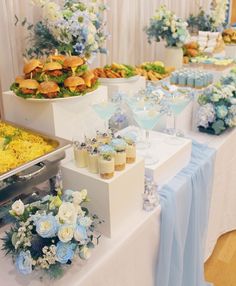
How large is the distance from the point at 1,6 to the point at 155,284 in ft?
4.31

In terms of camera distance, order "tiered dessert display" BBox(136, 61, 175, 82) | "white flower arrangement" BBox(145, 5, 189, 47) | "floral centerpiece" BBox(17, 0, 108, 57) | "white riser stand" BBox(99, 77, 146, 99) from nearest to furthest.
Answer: "floral centerpiece" BBox(17, 0, 108, 57) → "white riser stand" BBox(99, 77, 146, 99) → "tiered dessert display" BBox(136, 61, 175, 82) → "white flower arrangement" BBox(145, 5, 189, 47)

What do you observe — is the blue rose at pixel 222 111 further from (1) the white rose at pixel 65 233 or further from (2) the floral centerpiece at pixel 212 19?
(2) the floral centerpiece at pixel 212 19

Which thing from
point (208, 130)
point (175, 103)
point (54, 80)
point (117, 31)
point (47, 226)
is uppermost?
point (117, 31)

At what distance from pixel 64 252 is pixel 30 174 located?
0.26 m

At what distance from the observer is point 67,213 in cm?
72

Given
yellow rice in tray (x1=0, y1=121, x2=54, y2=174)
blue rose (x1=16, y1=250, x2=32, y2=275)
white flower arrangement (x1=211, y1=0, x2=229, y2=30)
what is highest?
white flower arrangement (x1=211, y1=0, x2=229, y2=30)

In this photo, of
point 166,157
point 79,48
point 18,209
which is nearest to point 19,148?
point 18,209

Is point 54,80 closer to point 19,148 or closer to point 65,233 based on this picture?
point 19,148

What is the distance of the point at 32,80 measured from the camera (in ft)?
3.56

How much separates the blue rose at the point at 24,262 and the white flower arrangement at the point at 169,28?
1.74 m

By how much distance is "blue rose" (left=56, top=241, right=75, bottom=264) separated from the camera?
2.26 feet

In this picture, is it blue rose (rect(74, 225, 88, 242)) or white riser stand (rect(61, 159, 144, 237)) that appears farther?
white riser stand (rect(61, 159, 144, 237))

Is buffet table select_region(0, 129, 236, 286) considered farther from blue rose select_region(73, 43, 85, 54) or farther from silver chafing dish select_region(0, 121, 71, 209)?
blue rose select_region(73, 43, 85, 54)

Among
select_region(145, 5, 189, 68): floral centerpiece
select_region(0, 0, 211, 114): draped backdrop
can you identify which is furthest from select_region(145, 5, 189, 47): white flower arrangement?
select_region(0, 0, 211, 114): draped backdrop
